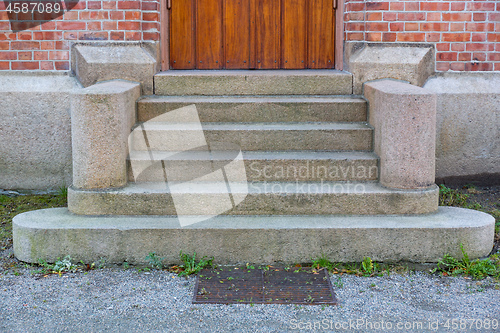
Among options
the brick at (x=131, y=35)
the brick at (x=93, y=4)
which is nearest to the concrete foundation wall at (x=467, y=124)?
the brick at (x=131, y=35)

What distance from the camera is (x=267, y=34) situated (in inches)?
201

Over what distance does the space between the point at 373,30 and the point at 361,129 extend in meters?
1.04

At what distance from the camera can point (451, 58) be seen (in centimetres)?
462

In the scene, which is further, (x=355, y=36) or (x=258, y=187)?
(x=355, y=36)

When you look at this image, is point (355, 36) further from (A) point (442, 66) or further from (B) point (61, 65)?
(B) point (61, 65)

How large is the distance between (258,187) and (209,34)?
6.66ft

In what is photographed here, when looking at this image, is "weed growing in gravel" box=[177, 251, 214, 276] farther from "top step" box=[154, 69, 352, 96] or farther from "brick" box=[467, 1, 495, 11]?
"brick" box=[467, 1, 495, 11]

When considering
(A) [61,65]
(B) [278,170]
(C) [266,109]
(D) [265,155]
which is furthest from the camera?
(A) [61,65]

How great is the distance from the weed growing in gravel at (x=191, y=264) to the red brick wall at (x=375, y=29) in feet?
7.01

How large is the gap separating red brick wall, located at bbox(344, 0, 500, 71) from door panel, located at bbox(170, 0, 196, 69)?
5.08 ft

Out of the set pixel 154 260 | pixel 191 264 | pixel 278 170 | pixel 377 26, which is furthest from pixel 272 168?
pixel 377 26

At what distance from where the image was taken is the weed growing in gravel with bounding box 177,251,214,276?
3.30 metres

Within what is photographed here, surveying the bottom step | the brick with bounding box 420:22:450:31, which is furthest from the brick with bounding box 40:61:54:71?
the brick with bounding box 420:22:450:31

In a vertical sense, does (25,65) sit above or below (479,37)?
below
